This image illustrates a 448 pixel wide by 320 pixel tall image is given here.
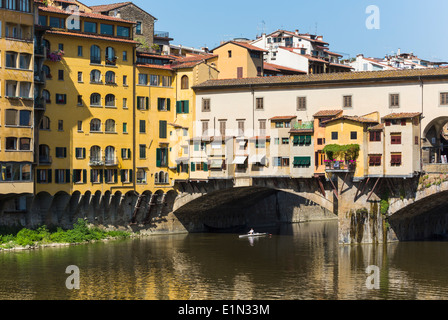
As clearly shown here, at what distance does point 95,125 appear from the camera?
8600 centimetres

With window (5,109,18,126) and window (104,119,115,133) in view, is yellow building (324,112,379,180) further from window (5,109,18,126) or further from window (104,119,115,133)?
window (5,109,18,126)

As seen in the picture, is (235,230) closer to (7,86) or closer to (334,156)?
(334,156)

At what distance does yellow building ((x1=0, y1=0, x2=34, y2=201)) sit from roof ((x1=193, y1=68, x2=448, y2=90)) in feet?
59.2

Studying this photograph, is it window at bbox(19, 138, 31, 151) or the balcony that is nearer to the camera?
window at bbox(19, 138, 31, 151)

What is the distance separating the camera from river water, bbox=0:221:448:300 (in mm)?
60219

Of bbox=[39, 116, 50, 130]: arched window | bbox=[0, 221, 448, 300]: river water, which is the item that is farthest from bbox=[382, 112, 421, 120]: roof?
bbox=[39, 116, 50, 130]: arched window

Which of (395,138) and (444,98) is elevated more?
(444,98)

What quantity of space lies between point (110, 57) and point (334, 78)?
21114 mm

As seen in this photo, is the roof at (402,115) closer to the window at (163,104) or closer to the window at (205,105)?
the window at (205,105)

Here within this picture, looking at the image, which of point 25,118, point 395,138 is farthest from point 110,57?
point 395,138

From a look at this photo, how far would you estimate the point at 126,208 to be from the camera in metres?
88.3

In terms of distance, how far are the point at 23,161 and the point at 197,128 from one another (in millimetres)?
18619

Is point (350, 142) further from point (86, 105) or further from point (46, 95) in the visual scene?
point (46, 95)

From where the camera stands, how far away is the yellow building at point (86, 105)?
8319 centimetres
